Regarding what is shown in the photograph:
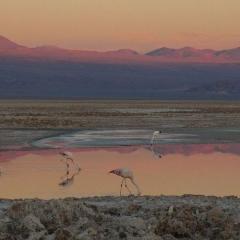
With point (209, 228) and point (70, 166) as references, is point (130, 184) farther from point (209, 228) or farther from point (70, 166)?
point (209, 228)

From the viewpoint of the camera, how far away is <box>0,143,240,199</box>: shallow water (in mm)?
17828

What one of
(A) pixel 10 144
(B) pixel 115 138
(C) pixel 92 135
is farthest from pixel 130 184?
(C) pixel 92 135

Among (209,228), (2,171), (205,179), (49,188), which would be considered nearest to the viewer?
(209,228)

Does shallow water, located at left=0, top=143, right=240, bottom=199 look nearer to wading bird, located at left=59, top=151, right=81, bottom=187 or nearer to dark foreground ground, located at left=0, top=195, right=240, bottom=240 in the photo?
wading bird, located at left=59, top=151, right=81, bottom=187

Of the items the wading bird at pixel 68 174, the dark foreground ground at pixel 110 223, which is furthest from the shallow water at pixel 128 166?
the dark foreground ground at pixel 110 223

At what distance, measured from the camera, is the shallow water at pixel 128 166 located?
17.8 meters

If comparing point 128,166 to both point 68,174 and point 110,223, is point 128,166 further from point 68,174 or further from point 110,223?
point 110,223

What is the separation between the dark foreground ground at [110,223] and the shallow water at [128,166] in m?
5.46

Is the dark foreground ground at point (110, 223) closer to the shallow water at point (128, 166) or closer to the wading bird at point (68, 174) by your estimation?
the shallow water at point (128, 166)

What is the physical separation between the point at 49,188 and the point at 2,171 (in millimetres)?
3754

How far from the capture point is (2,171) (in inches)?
842

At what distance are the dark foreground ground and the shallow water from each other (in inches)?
215

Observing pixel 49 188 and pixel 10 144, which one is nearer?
pixel 49 188

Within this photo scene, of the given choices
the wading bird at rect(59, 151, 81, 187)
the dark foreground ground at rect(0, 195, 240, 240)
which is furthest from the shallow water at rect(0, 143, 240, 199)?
the dark foreground ground at rect(0, 195, 240, 240)
